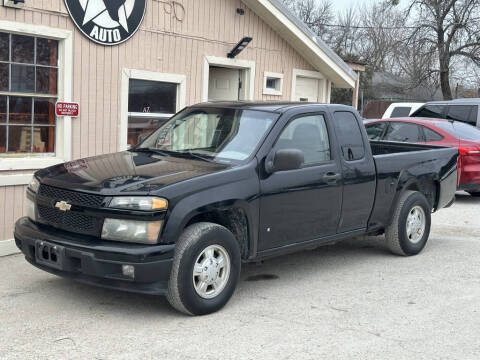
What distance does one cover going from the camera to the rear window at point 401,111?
58.3 ft

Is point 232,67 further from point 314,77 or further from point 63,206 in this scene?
point 63,206

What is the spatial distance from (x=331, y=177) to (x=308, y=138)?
46 centimetres

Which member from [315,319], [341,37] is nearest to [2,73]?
[315,319]

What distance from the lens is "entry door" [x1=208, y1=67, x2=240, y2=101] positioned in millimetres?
10188

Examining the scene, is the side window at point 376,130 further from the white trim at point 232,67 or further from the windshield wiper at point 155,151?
the windshield wiper at point 155,151

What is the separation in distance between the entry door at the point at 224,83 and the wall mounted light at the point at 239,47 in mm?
570

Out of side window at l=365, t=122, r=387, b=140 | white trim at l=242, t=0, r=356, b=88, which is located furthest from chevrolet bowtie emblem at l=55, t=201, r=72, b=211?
side window at l=365, t=122, r=387, b=140

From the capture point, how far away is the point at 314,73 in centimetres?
1120

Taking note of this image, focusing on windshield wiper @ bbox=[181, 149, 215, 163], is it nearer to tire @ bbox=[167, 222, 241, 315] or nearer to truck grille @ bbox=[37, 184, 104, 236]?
tire @ bbox=[167, 222, 241, 315]

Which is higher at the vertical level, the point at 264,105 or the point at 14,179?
the point at 264,105

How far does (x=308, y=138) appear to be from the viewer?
627cm

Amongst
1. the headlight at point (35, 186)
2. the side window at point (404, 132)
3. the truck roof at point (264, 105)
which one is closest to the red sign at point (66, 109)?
the truck roof at point (264, 105)

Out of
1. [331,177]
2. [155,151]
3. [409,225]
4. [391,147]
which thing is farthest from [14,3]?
[409,225]

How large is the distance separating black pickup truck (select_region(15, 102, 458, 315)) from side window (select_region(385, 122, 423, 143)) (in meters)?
4.81
